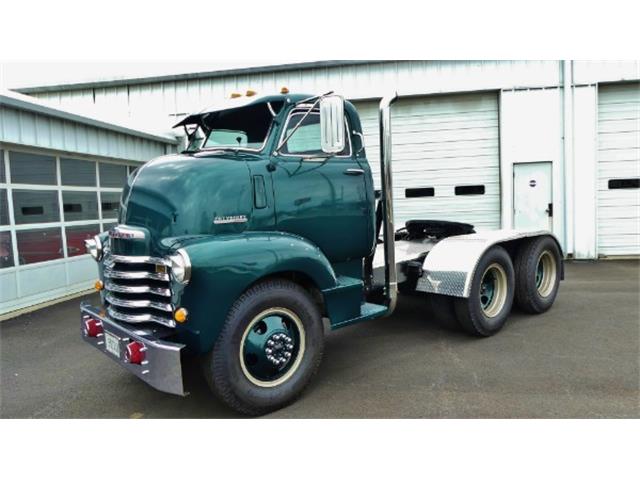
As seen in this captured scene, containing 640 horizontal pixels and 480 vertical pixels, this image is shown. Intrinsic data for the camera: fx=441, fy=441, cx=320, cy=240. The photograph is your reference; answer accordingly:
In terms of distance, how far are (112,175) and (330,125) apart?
25.5 feet

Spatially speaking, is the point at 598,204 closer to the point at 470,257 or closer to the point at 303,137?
the point at 470,257

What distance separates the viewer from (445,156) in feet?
36.4

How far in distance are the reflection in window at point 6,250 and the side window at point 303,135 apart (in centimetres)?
578

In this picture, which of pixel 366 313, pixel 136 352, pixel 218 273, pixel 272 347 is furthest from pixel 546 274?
pixel 136 352

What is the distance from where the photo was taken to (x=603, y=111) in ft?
34.2

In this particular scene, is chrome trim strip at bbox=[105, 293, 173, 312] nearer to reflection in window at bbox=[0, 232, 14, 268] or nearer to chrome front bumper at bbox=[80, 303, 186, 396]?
chrome front bumper at bbox=[80, 303, 186, 396]

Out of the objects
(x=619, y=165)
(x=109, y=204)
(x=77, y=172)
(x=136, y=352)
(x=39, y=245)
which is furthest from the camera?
(x=619, y=165)

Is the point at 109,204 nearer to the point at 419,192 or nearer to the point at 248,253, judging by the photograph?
the point at 419,192

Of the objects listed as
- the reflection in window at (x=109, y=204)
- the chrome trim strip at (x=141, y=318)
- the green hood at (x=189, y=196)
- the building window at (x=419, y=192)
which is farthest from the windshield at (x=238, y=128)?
the building window at (x=419, y=192)

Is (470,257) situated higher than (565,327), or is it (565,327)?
(470,257)

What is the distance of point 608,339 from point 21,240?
8.68 meters

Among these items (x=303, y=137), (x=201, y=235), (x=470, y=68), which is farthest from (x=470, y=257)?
(x=470, y=68)

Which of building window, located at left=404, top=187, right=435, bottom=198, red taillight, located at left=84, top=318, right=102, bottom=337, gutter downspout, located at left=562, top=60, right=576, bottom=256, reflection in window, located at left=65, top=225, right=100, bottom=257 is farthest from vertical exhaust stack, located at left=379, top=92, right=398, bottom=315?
gutter downspout, located at left=562, top=60, right=576, bottom=256

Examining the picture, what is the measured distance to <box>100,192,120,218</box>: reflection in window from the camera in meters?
9.61
